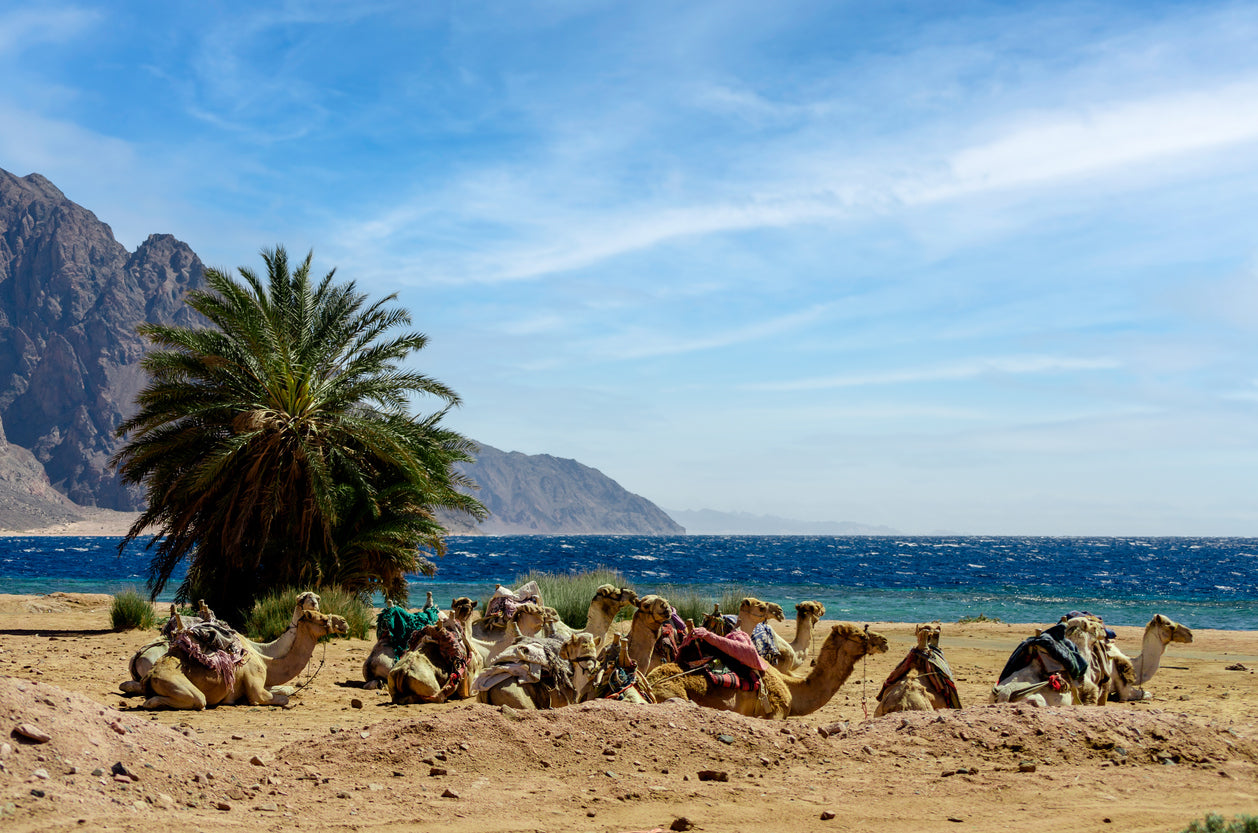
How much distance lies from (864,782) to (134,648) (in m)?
12.8

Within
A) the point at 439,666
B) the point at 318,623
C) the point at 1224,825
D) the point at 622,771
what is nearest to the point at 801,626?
the point at 439,666

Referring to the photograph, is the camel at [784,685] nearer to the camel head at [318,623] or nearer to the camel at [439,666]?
the camel at [439,666]

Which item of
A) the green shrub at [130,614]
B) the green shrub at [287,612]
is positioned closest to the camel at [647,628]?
the green shrub at [287,612]

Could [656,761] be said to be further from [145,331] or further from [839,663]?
[145,331]

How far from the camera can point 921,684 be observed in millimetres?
8945

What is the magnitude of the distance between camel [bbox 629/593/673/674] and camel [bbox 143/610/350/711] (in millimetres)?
3272

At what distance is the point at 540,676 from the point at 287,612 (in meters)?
8.57

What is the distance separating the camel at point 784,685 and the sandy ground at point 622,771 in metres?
0.91

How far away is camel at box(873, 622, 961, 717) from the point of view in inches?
343

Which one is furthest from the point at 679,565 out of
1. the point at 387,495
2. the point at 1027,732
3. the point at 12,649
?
the point at 1027,732

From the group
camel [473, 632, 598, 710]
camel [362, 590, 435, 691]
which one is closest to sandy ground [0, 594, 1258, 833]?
camel [473, 632, 598, 710]

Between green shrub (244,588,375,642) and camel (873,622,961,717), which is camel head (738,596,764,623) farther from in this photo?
green shrub (244,588,375,642)

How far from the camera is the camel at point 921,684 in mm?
8711

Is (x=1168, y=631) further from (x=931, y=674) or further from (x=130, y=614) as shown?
(x=130, y=614)
